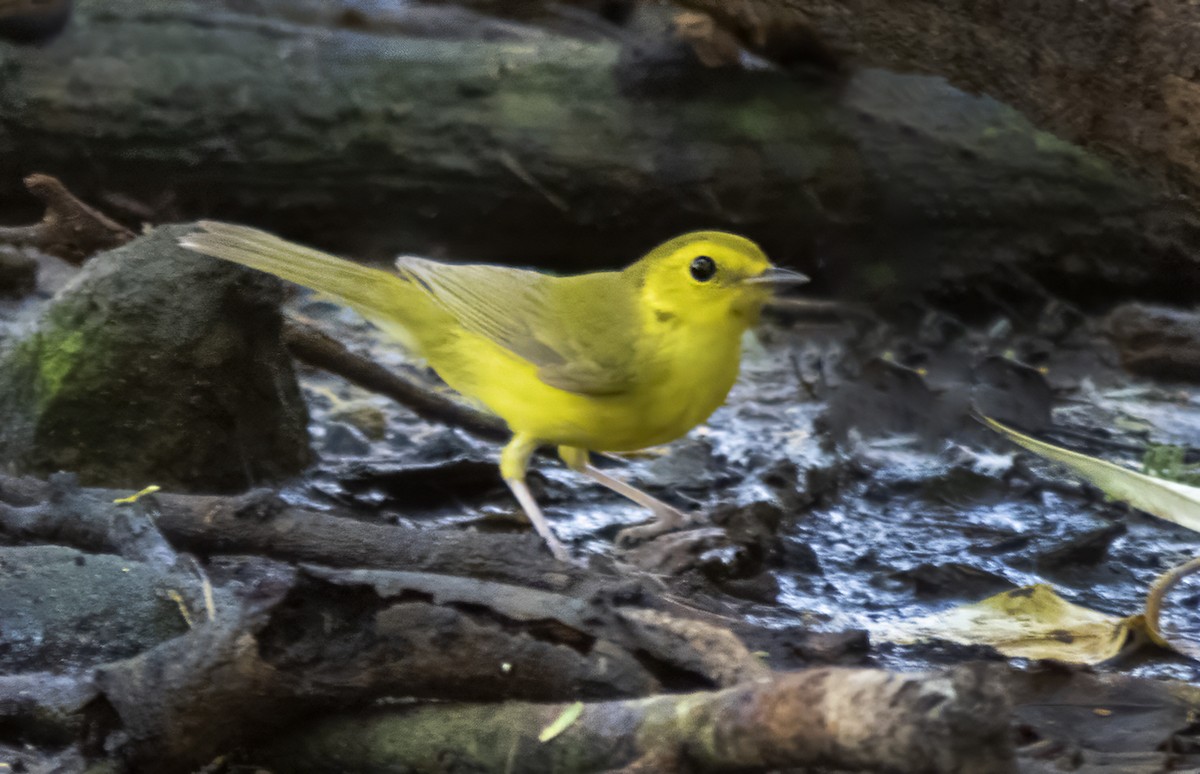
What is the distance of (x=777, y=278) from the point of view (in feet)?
12.1

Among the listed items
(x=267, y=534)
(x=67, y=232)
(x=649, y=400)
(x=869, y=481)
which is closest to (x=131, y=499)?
(x=267, y=534)

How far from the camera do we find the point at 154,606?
119 inches

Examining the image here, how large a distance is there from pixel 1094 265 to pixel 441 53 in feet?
11.0

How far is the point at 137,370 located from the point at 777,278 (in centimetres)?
186

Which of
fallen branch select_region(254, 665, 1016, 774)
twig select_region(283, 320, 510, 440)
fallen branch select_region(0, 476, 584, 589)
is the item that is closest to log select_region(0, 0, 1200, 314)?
twig select_region(283, 320, 510, 440)

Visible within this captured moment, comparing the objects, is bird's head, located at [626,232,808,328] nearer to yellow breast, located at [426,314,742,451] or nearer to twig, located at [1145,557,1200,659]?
yellow breast, located at [426,314,742,451]

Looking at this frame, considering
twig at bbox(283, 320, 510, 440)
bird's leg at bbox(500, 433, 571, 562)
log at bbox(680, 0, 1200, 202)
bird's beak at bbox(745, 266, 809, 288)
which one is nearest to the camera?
log at bbox(680, 0, 1200, 202)

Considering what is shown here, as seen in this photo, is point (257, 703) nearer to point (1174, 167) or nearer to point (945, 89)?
point (1174, 167)

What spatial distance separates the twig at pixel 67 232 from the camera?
14.3 feet

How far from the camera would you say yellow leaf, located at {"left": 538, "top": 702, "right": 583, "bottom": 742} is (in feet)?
7.25

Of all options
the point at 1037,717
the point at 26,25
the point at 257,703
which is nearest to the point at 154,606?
the point at 257,703

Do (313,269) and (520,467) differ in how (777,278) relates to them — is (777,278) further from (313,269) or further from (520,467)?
(313,269)

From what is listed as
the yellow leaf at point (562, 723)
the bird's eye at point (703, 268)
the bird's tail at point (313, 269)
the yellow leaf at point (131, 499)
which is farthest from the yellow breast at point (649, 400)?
the yellow leaf at point (562, 723)

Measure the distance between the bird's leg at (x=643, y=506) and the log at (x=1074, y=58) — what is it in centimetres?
157
